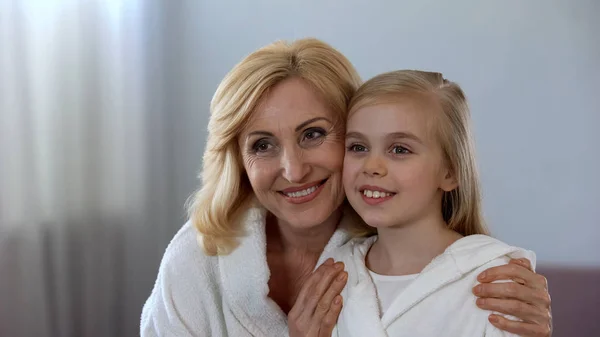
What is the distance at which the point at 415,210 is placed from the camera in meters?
1.26

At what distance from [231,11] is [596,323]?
1785mm

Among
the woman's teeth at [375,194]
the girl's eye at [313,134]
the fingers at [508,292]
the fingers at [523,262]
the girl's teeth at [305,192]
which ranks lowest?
the fingers at [508,292]

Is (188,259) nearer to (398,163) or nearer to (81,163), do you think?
(398,163)

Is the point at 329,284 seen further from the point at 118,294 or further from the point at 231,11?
the point at 231,11

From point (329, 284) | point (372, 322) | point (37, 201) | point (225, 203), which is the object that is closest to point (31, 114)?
point (37, 201)

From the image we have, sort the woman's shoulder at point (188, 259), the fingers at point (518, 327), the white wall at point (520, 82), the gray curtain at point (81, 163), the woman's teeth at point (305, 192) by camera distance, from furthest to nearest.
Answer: the white wall at point (520, 82) → the gray curtain at point (81, 163) → the woman's shoulder at point (188, 259) → the woman's teeth at point (305, 192) → the fingers at point (518, 327)

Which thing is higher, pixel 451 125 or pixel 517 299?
pixel 451 125

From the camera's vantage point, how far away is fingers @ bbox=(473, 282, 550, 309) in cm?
116

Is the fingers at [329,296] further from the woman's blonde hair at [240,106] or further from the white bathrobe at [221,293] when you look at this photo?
the woman's blonde hair at [240,106]

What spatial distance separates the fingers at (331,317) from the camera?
1320mm

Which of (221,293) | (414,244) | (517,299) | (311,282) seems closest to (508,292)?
(517,299)

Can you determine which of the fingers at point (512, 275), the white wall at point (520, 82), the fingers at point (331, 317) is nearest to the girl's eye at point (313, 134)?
the fingers at point (331, 317)

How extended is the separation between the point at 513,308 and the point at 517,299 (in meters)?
0.03

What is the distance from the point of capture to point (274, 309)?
156 centimetres
